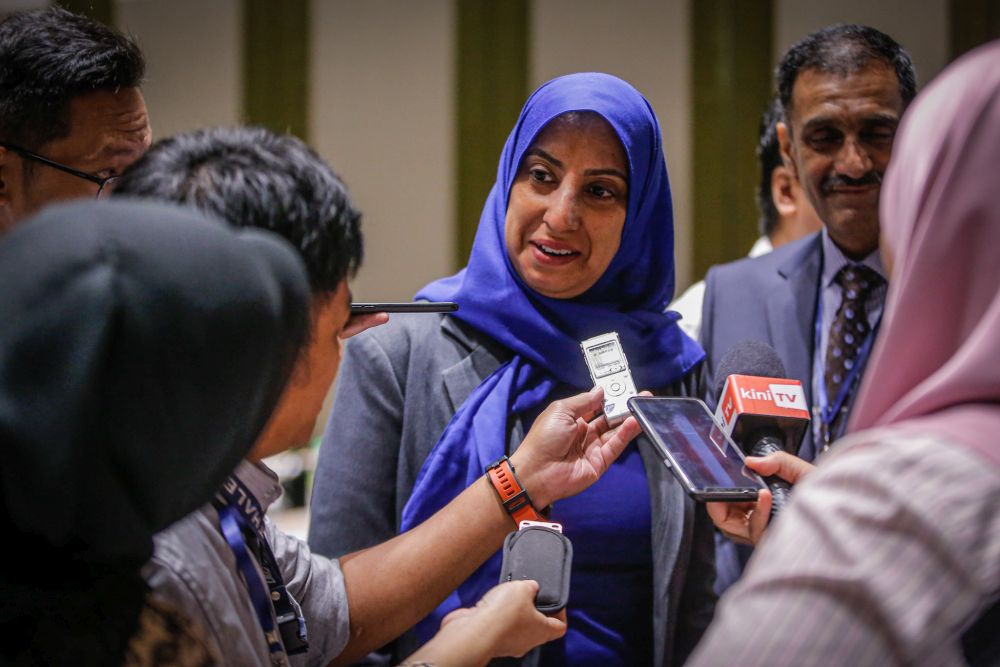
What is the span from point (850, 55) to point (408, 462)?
1.25 m

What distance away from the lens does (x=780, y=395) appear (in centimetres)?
146

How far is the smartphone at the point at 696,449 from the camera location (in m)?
1.29

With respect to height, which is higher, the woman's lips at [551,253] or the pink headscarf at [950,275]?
the pink headscarf at [950,275]

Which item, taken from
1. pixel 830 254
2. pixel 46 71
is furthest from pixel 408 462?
pixel 830 254

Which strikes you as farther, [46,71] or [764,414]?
[46,71]

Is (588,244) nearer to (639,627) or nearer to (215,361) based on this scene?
(639,627)

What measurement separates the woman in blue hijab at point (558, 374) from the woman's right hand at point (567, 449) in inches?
4.6

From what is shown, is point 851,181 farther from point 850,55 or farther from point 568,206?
point 568,206

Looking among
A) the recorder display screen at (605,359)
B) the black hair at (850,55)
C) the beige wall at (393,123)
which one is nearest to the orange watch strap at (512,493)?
the recorder display screen at (605,359)

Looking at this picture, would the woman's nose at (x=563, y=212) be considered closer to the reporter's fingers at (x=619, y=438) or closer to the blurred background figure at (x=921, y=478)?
the reporter's fingers at (x=619, y=438)

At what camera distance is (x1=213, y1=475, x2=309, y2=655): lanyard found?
0.98 m

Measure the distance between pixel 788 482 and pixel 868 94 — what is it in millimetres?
1002

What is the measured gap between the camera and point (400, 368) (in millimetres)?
1697

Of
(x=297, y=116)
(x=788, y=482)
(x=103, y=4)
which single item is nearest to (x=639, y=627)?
(x=788, y=482)
